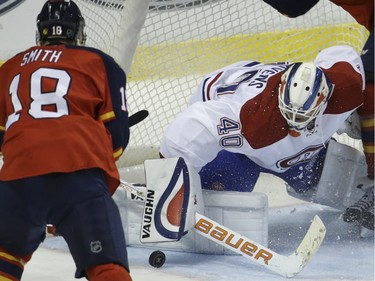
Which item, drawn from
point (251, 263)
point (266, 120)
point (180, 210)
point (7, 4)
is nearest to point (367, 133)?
point (266, 120)

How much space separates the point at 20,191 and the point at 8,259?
14cm

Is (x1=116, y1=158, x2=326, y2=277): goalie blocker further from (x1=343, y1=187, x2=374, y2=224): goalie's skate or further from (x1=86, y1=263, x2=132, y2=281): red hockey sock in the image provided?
(x1=86, y1=263, x2=132, y2=281): red hockey sock

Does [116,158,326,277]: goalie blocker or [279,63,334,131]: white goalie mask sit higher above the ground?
[279,63,334,131]: white goalie mask

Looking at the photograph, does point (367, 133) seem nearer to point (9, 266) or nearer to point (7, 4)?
point (7, 4)

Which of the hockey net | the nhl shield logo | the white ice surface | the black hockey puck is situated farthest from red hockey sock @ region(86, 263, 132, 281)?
the nhl shield logo

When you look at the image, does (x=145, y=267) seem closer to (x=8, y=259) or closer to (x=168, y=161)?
(x=168, y=161)

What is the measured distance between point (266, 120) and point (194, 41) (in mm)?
952

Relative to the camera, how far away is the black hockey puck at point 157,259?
258 centimetres

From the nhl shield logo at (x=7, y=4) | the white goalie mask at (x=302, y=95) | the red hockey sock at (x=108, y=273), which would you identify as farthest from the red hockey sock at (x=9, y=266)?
the nhl shield logo at (x=7, y=4)

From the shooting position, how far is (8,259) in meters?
1.83

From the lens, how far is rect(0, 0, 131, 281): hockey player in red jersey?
178 centimetres

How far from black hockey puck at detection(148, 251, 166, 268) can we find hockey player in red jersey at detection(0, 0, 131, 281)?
708 millimetres

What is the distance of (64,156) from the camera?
1.79m

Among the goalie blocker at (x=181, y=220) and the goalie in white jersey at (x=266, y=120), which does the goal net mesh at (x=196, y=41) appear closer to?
the goalie in white jersey at (x=266, y=120)
